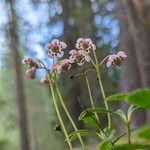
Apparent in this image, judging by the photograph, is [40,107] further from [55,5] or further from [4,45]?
[55,5]

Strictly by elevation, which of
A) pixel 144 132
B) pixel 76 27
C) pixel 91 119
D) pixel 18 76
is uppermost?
pixel 18 76

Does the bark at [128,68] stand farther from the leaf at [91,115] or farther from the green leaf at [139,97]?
the green leaf at [139,97]

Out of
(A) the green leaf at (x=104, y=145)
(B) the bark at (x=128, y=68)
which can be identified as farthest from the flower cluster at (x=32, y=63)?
(B) the bark at (x=128, y=68)

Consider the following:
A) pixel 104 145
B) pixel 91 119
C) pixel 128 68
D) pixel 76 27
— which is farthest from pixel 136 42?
pixel 76 27

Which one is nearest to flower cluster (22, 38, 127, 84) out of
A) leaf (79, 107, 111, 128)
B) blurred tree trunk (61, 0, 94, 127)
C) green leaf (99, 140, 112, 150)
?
leaf (79, 107, 111, 128)

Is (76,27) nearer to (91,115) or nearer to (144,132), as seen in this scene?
(91,115)

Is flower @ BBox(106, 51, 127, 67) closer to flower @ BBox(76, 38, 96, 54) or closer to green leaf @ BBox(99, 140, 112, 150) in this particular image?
flower @ BBox(76, 38, 96, 54)
